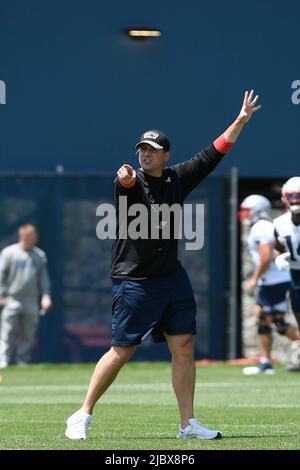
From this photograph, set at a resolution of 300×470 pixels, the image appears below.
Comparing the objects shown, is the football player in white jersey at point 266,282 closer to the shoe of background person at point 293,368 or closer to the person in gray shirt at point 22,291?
the shoe of background person at point 293,368

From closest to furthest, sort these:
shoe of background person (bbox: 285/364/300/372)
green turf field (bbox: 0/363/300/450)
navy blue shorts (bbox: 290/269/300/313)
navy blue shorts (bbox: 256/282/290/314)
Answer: green turf field (bbox: 0/363/300/450)
navy blue shorts (bbox: 290/269/300/313)
shoe of background person (bbox: 285/364/300/372)
navy blue shorts (bbox: 256/282/290/314)

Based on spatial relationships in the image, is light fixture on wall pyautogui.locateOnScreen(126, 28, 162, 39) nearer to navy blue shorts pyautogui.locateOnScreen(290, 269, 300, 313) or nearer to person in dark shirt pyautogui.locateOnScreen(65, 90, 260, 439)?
navy blue shorts pyautogui.locateOnScreen(290, 269, 300, 313)

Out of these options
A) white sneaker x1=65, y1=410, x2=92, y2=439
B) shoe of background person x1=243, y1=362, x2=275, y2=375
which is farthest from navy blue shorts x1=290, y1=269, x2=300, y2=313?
white sneaker x1=65, y1=410, x2=92, y2=439

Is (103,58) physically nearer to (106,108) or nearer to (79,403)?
(106,108)

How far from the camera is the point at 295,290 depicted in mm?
13469

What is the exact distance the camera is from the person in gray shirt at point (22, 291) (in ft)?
58.1

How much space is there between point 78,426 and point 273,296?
8.21 m

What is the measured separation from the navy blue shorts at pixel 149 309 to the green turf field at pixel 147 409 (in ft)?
2.25

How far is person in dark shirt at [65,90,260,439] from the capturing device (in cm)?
830

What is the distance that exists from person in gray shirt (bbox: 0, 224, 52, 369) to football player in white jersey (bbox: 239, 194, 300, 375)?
10.3ft

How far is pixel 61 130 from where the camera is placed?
19375mm

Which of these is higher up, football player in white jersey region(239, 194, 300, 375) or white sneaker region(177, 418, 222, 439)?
football player in white jersey region(239, 194, 300, 375)

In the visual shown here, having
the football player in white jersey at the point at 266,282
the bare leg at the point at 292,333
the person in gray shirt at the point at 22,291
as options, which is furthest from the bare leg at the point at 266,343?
the person in gray shirt at the point at 22,291
